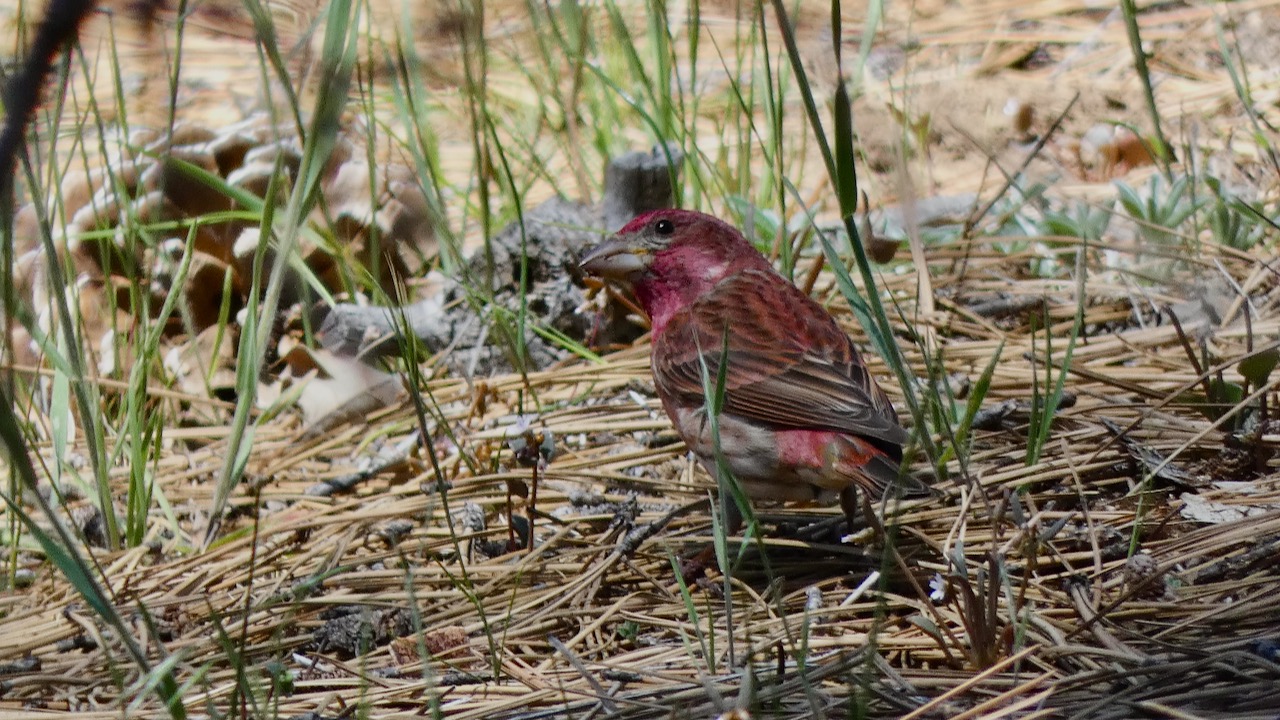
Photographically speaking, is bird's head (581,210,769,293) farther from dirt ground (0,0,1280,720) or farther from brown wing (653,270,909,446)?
dirt ground (0,0,1280,720)

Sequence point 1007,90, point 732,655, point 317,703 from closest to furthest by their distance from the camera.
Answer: point 732,655
point 317,703
point 1007,90

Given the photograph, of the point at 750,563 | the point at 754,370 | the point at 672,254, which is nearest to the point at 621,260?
the point at 672,254

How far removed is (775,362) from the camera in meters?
3.44

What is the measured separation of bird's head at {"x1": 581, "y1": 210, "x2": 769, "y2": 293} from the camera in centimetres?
392

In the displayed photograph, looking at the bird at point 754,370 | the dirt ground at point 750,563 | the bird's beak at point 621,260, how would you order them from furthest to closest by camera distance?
the bird's beak at point 621,260, the bird at point 754,370, the dirt ground at point 750,563

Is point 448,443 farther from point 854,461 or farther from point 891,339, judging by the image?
point 891,339

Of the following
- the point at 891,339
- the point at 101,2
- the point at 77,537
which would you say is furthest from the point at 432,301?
the point at 101,2

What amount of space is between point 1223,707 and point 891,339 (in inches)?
32.2

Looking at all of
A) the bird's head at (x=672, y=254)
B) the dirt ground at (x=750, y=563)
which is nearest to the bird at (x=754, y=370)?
the bird's head at (x=672, y=254)

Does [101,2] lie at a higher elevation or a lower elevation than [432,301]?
higher

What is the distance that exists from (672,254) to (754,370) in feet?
2.06

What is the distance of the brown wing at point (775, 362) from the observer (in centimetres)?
322

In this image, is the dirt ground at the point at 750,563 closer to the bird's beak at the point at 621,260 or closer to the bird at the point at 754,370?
the bird at the point at 754,370

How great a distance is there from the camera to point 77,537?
3395 mm
